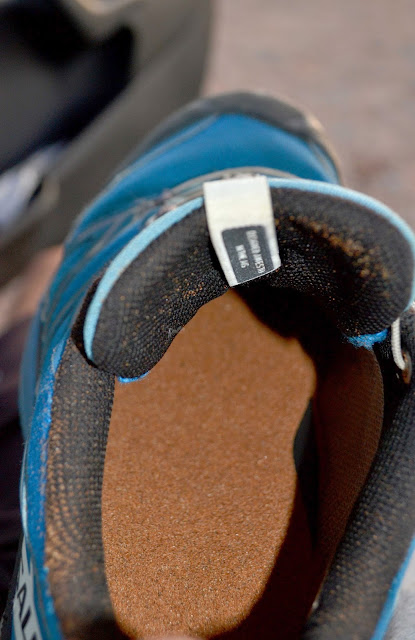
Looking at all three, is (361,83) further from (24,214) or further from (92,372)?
(92,372)

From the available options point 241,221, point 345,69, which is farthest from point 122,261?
point 345,69

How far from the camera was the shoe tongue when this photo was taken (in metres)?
0.38

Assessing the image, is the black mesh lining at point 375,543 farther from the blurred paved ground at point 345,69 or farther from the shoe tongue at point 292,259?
the blurred paved ground at point 345,69

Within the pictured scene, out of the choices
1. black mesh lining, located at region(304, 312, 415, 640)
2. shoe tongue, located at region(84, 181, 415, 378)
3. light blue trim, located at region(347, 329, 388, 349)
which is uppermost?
shoe tongue, located at region(84, 181, 415, 378)

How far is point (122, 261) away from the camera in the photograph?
39 cm

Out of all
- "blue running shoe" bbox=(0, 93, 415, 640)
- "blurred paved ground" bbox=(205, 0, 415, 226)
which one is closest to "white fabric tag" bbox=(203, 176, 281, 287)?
"blue running shoe" bbox=(0, 93, 415, 640)

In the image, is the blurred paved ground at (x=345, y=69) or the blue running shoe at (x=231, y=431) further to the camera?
the blurred paved ground at (x=345, y=69)

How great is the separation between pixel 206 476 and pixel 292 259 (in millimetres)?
188

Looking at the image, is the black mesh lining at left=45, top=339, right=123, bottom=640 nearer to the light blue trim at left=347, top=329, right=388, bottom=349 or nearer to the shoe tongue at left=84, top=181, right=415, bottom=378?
the shoe tongue at left=84, top=181, right=415, bottom=378

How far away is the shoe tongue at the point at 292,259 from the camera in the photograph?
381 mm

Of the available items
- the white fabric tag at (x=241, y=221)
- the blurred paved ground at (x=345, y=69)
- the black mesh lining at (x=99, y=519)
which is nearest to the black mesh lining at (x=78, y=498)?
the black mesh lining at (x=99, y=519)

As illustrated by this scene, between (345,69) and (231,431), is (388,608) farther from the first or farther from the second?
(345,69)

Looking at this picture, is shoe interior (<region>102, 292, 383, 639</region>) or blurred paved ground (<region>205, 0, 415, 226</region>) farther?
blurred paved ground (<region>205, 0, 415, 226</region>)

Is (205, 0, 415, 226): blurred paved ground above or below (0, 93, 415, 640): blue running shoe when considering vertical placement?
below
